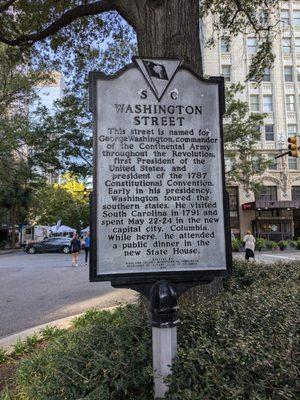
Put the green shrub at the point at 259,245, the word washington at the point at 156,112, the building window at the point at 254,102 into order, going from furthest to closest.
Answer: the building window at the point at 254,102 → the green shrub at the point at 259,245 → the word washington at the point at 156,112

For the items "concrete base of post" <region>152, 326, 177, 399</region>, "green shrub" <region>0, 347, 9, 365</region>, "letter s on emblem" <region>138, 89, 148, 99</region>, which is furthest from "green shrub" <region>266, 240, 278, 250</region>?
"concrete base of post" <region>152, 326, 177, 399</region>

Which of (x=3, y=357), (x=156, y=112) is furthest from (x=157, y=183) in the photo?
(x=3, y=357)

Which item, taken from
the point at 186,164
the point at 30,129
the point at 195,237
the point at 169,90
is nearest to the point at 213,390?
the point at 195,237

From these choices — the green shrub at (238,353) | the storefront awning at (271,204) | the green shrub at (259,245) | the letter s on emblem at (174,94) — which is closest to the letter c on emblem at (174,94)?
the letter s on emblem at (174,94)

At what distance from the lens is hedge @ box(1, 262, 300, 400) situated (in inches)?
98.8

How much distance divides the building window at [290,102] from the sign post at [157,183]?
48692mm

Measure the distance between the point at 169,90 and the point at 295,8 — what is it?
5215 cm

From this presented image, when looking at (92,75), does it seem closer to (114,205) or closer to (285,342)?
(114,205)

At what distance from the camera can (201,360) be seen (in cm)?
270

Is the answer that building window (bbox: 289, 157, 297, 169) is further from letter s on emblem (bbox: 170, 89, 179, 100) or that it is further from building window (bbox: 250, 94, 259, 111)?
letter s on emblem (bbox: 170, 89, 179, 100)

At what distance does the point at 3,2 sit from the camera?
7.84m

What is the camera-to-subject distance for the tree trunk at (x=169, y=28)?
4.43 metres

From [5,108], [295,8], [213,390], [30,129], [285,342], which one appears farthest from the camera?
[295,8]

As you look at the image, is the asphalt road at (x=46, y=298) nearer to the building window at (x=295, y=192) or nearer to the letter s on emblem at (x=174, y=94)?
the letter s on emblem at (x=174, y=94)
